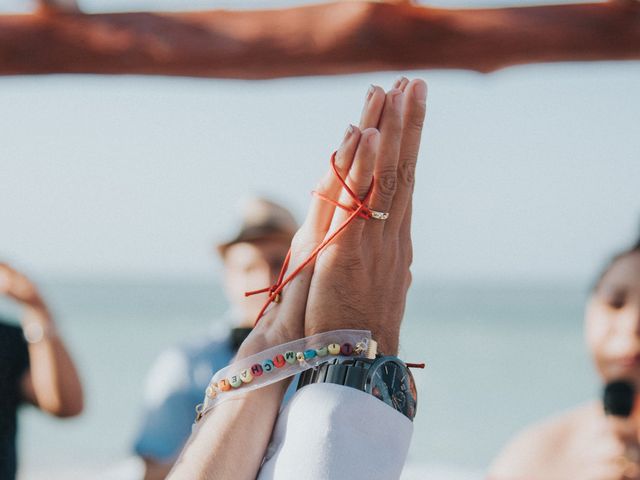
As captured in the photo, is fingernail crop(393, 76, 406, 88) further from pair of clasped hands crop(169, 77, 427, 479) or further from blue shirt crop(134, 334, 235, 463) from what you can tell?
blue shirt crop(134, 334, 235, 463)

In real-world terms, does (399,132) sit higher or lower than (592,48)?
lower

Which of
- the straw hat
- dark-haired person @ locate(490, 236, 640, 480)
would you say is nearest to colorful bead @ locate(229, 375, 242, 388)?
dark-haired person @ locate(490, 236, 640, 480)

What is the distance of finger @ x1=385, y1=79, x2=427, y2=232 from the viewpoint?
938 mm

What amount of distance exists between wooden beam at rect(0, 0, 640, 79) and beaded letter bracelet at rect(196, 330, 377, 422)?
93cm

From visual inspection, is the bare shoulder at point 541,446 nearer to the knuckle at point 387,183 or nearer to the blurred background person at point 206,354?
the blurred background person at point 206,354

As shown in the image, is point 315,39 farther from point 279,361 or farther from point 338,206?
point 279,361

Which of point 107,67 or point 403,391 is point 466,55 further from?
point 403,391

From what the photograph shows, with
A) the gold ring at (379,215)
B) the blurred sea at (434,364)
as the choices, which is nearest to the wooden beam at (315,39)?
the blurred sea at (434,364)

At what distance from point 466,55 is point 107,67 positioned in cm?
74

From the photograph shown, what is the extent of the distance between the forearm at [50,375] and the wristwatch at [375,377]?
1457 millimetres

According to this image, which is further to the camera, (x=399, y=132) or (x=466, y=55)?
(x=466, y=55)

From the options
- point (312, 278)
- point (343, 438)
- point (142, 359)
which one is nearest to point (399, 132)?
point (312, 278)

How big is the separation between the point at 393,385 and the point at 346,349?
6 cm

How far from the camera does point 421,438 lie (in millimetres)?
13484
